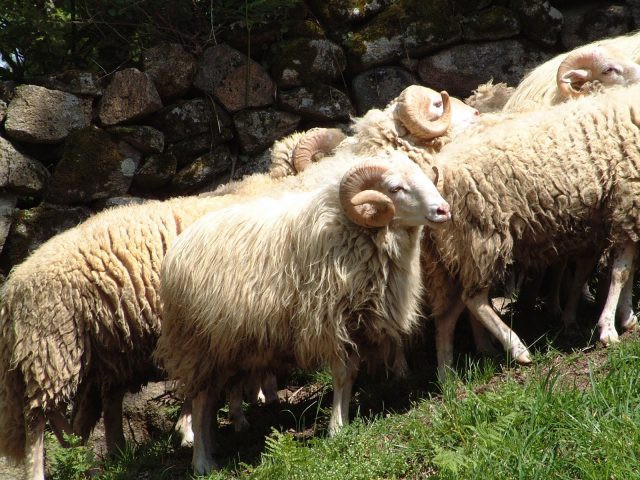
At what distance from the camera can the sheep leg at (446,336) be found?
5.84m

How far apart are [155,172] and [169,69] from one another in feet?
3.29

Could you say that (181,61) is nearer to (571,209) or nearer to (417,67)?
(417,67)

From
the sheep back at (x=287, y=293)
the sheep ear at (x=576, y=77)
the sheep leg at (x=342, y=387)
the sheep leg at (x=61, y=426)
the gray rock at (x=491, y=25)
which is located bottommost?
the sheep leg at (x=61, y=426)

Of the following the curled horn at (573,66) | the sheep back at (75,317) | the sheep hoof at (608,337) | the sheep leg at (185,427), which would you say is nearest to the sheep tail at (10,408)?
the sheep back at (75,317)

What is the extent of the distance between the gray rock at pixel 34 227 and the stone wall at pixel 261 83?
9 cm

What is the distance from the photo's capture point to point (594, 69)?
668cm

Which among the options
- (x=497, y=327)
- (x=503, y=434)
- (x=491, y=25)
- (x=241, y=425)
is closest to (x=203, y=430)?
(x=241, y=425)

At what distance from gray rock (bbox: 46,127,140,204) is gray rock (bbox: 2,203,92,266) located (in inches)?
4.8

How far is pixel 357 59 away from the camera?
8867 millimetres

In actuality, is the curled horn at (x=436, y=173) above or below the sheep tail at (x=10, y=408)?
above

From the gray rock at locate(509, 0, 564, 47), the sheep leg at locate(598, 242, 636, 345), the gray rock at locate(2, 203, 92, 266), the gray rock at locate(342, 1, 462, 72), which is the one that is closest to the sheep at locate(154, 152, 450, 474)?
the sheep leg at locate(598, 242, 636, 345)

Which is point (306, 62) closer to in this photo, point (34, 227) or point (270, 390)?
point (34, 227)

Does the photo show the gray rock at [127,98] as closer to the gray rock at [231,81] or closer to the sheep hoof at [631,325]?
the gray rock at [231,81]

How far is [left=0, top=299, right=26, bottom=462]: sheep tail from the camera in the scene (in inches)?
245
